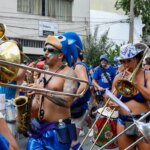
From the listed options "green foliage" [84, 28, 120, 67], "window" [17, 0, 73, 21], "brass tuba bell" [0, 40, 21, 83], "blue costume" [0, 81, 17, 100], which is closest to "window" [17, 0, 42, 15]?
"window" [17, 0, 73, 21]

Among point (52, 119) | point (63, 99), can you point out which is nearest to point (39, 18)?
point (52, 119)

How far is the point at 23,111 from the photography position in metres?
4.02

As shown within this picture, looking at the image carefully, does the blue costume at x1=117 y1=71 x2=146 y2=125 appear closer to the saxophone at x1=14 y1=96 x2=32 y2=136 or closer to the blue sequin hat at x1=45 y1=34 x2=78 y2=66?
the blue sequin hat at x1=45 y1=34 x2=78 y2=66

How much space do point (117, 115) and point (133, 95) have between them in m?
0.63

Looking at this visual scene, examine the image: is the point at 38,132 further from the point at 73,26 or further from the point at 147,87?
the point at 73,26

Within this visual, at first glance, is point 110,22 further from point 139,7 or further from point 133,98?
point 133,98

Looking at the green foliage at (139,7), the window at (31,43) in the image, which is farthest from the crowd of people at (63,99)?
the green foliage at (139,7)

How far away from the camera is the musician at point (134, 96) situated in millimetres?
4609

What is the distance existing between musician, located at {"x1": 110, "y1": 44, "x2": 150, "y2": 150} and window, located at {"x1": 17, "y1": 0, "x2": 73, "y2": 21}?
845 inches

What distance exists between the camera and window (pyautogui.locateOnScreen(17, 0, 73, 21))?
86.0ft

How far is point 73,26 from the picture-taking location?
91.4 ft

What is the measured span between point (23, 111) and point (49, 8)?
23.9 meters

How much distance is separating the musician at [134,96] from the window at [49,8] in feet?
70.4

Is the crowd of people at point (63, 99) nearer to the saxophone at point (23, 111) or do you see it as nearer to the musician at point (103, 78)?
the saxophone at point (23, 111)
